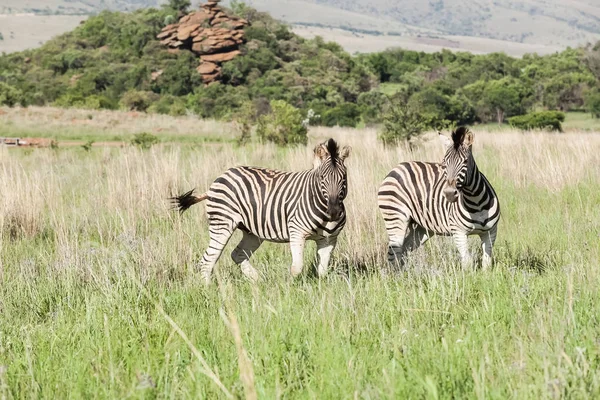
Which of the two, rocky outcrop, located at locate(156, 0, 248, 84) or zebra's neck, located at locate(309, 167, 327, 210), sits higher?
rocky outcrop, located at locate(156, 0, 248, 84)

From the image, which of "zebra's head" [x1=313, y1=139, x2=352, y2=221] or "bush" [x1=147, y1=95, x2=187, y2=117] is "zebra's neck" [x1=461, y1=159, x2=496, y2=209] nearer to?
"zebra's head" [x1=313, y1=139, x2=352, y2=221]

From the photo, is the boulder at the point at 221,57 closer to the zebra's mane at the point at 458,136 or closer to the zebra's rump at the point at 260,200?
the zebra's rump at the point at 260,200

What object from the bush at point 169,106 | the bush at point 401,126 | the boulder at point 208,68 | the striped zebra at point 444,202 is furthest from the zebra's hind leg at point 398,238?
the boulder at point 208,68

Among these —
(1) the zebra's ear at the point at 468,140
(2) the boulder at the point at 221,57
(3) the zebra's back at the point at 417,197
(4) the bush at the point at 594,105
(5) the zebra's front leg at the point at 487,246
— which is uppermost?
(2) the boulder at the point at 221,57

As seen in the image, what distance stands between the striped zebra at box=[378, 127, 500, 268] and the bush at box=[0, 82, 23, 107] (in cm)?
4832

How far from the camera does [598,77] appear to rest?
222ft

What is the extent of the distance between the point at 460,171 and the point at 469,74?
231ft

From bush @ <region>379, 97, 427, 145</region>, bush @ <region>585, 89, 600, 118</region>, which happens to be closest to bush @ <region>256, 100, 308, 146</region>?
bush @ <region>379, 97, 427, 145</region>

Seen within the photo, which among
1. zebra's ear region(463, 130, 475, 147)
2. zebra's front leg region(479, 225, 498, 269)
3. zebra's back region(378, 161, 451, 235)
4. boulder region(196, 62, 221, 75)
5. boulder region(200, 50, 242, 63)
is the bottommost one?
zebra's front leg region(479, 225, 498, 269)

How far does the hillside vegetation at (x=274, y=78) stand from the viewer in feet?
176

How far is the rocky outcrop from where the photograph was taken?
73125mm

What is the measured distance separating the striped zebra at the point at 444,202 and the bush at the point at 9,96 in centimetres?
4832

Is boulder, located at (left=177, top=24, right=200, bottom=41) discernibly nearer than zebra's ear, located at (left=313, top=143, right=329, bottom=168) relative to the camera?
No

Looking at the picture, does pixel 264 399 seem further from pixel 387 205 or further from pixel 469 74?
pixel 469 74
